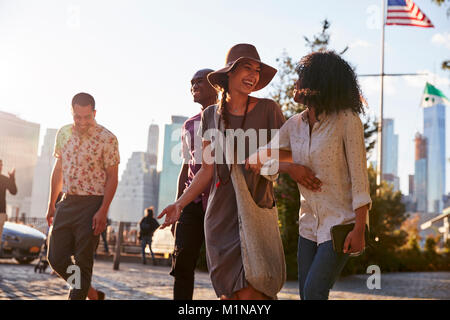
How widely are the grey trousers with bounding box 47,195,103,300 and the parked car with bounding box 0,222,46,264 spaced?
11.1m

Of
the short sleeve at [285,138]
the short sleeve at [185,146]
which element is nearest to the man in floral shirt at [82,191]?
the short sleeve at [185,146]

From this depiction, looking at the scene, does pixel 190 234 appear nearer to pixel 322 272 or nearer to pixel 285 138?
pixel 285 138

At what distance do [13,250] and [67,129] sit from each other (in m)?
11.3

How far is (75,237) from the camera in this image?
16.6ft

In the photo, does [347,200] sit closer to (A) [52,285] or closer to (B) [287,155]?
(B) [287,155]

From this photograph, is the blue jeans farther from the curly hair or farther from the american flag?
the american flag

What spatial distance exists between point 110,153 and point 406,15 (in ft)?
49.7

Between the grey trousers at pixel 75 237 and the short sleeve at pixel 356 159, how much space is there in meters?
2.64

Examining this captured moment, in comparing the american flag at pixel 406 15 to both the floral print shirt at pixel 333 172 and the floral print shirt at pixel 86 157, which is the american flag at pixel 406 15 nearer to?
the floral print shirt at pixel 86 157

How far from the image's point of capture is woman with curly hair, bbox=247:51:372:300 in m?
3.07

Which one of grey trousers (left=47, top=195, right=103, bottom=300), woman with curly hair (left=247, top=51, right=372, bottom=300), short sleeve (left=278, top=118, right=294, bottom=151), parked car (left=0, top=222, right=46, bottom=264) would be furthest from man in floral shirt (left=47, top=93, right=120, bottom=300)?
parked car (left=0, top=222, right=46, bottom=264)

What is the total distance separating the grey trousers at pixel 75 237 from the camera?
16.4ft

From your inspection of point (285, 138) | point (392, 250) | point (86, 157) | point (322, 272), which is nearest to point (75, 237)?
point (86, 157)

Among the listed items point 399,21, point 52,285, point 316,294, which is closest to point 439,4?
point 399,21
